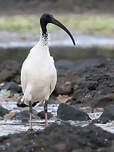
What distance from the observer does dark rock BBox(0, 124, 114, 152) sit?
7355mm

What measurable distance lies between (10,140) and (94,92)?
5904mm

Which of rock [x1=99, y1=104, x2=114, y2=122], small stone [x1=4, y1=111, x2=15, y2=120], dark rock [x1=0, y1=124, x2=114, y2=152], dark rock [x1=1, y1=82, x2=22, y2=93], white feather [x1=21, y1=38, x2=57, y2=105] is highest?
white feather [x1=21, y1=38, x2=57, y2=105]

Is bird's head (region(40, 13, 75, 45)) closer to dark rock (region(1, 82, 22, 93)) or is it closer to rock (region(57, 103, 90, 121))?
rock (region(57, 103, 90, 121))

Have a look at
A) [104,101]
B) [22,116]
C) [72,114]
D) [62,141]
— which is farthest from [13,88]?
[62,141]

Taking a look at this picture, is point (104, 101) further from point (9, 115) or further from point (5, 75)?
point (5, 75)

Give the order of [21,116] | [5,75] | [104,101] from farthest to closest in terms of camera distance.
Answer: [5,75] < [104,101] < [21,116]

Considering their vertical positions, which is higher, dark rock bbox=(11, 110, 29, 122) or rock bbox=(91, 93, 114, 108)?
rock bbox=(91, 93, 114, 108)

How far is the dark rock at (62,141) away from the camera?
7355 millimetres

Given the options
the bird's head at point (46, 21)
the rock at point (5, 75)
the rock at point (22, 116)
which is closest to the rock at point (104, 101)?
the rock at point (22, 116)

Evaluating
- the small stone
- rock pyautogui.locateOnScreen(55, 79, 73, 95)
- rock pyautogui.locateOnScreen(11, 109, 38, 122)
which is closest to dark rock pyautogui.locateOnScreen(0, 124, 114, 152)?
rock pyautogui.locateOnScreen(11, 109, 38, 122)

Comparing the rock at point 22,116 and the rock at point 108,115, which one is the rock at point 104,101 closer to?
the rock at point 22,116

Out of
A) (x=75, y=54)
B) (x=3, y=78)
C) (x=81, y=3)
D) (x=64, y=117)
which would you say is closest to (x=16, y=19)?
(x=81, y=3)

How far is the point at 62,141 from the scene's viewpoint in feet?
24.6

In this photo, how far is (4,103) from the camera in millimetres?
13766
